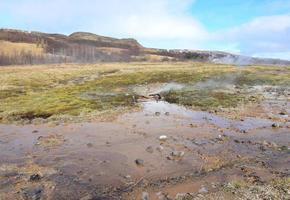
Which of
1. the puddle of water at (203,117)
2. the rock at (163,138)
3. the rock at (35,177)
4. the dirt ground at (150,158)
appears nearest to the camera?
the dirt ground at (150,158)

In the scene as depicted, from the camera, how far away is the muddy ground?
1530cm

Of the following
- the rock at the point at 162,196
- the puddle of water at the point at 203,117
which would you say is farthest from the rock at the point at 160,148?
the puddle of water at the point at 203,117

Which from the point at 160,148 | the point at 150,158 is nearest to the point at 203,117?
the point at 160,148

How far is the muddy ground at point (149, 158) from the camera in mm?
15305

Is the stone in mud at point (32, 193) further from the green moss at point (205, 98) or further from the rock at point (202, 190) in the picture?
the green moss at point (205, 98)

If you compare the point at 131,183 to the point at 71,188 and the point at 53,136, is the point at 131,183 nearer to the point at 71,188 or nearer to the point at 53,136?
the point at 71,188

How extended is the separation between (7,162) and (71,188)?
556 cm

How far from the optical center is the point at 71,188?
1573 centimetres

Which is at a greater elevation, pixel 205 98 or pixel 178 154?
pixel 178 154

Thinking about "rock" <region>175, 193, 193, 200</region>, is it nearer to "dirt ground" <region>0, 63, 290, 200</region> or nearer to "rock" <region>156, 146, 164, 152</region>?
"dirt ground" <region>0, 63, 290, 200</region>

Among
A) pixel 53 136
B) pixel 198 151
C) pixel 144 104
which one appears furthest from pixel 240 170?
pixel 144 104

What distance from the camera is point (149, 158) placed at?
20094mm

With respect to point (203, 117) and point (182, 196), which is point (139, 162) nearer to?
point (182, 196)

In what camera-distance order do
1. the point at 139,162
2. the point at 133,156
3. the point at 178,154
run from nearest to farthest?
the point at 139,162
the point at 178,154
the point at 133,156
